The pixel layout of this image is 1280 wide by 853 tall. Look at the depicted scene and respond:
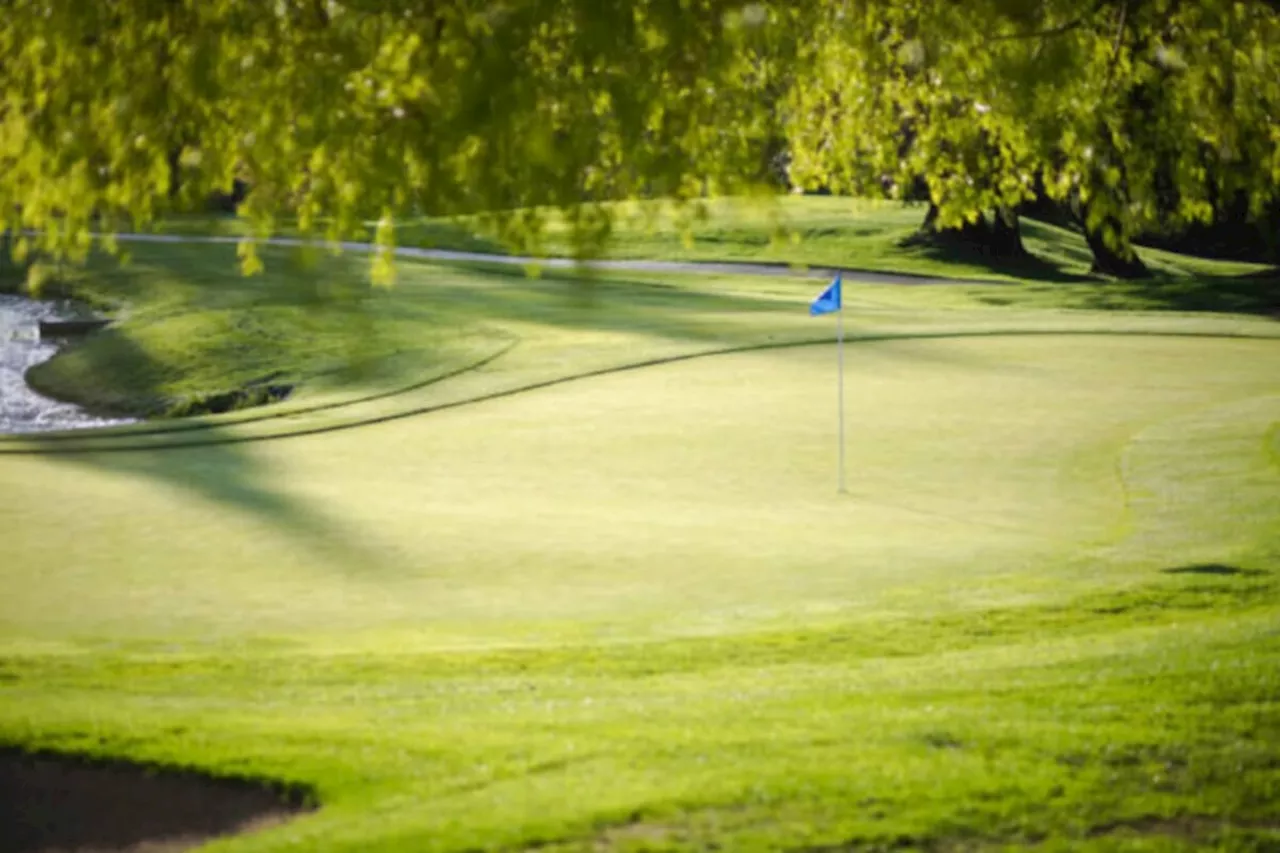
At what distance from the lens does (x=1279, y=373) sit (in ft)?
66.6

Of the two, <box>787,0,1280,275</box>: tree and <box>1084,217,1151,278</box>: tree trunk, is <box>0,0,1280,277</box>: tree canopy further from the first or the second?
<box>1084,217,1151,278</box>: tree trunk

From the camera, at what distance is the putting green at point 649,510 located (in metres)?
10.4

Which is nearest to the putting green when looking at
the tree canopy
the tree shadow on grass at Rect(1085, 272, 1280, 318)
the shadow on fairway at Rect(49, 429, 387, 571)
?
the shadow on fairway at Rect(49, 429, 387, 571)

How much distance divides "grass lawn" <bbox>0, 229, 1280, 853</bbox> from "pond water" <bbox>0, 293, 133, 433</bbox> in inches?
160

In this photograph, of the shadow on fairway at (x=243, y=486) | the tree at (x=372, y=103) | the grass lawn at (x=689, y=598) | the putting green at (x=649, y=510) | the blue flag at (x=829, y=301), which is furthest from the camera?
the blue flag at (x=829, y=301)

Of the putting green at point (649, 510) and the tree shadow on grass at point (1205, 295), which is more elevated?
the tree shadow on grass at point (1205, 295)

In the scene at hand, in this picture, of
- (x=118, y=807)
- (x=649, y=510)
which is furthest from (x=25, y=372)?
(x=118, y=807)

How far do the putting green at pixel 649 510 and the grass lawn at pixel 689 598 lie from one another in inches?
2.0

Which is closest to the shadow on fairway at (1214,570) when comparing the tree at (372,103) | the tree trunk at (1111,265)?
the tree at (372,103)

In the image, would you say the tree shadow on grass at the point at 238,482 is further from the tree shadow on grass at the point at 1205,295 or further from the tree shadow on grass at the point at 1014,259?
the tree shadow on grass at the point at 1014,259

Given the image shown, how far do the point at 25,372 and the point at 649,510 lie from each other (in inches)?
668

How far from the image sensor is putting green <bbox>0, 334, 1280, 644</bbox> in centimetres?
1040

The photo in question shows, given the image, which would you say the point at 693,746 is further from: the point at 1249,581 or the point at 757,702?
the point at 1249,581

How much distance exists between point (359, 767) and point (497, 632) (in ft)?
9.49
